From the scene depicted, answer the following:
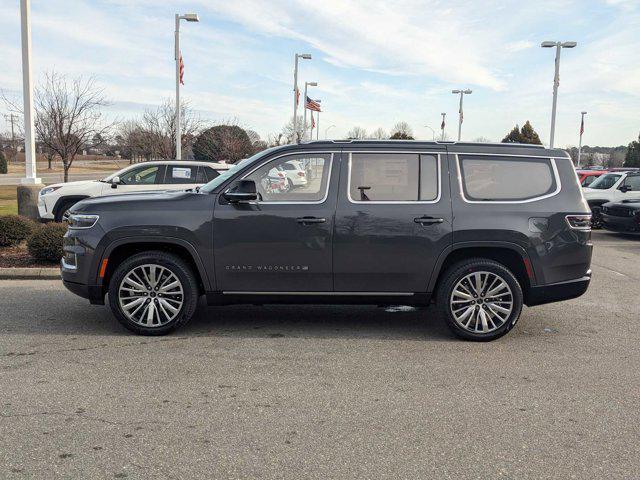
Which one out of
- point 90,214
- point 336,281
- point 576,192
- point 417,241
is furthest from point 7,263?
point 576,192

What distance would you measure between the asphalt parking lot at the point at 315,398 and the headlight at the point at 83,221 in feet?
3.61

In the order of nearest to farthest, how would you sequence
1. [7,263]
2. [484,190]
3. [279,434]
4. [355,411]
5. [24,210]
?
[279,434] < [355,411] < [484,190] < [7,263] < [24,210]

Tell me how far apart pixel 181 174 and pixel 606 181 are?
12.3 m

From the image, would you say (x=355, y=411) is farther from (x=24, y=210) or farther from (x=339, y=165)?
(x=24, y=210)

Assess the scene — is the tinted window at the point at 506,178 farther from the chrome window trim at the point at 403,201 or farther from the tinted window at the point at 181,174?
the tinted window at the point at 181,174

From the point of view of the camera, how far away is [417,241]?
5.58 m

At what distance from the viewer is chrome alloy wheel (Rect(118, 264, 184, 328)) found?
565 centimetres

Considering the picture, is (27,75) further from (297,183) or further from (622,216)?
(622,216)

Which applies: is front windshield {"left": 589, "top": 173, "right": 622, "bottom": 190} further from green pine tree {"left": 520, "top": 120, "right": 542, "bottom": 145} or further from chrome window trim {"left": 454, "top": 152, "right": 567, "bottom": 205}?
green pine tree {"left": 520, "top": 120, "right": 542, "bottom": 145}

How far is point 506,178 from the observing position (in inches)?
227

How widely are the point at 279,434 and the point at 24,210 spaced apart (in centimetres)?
1171

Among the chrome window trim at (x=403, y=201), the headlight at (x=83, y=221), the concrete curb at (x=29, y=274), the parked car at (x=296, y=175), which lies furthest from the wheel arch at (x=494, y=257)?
the concrete curb at (x=29, y=274)

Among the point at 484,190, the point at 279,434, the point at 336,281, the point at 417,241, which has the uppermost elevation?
the point at 484,190

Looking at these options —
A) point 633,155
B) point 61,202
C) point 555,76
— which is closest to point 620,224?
point 61,202
